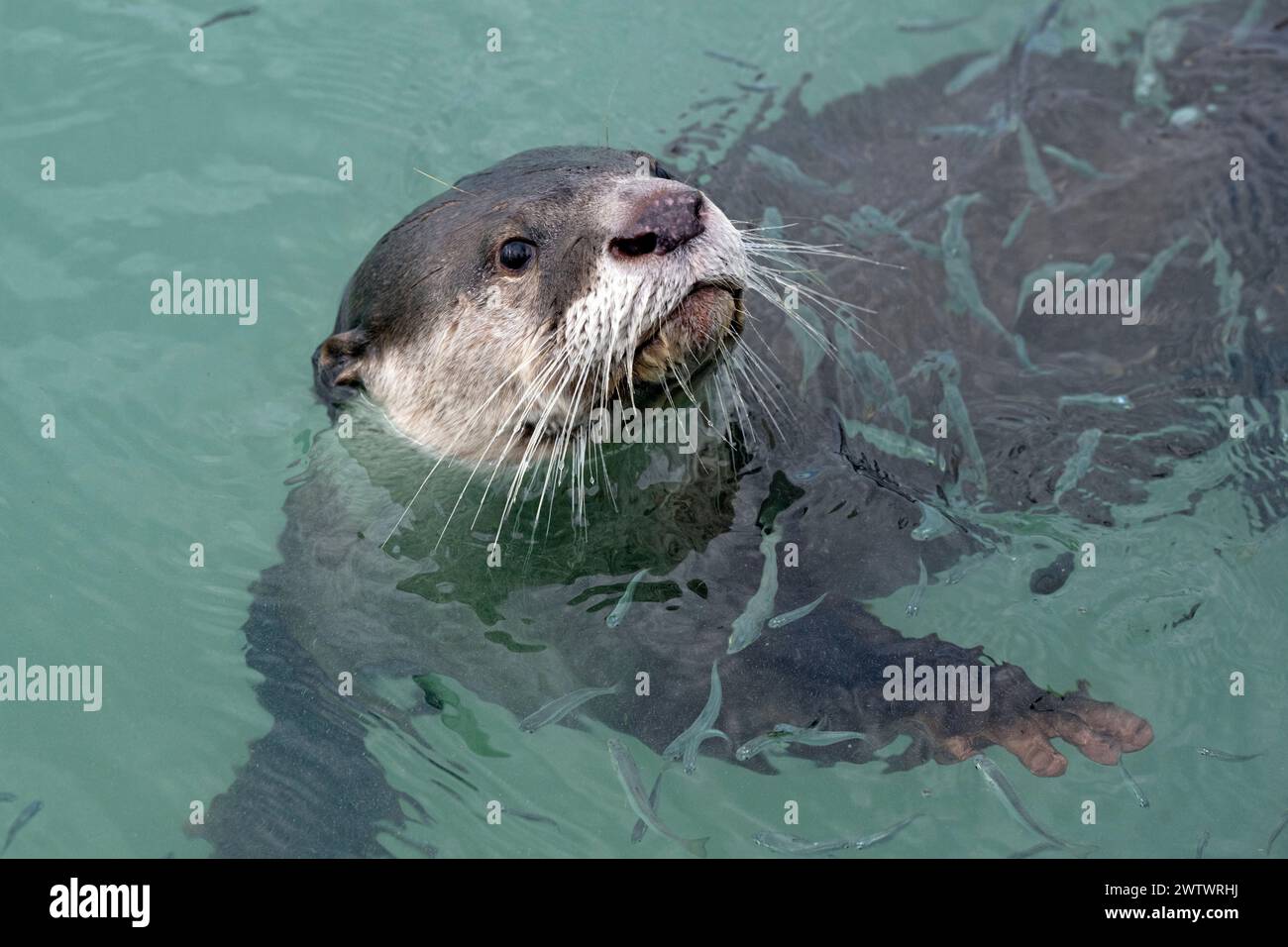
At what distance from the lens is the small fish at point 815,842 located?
15.0ft

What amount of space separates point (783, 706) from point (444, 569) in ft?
4.81

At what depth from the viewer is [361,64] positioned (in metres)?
7.33

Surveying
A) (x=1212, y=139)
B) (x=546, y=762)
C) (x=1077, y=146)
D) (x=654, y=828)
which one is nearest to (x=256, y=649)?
(x=546, y=762)

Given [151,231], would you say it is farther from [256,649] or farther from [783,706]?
[783,706]

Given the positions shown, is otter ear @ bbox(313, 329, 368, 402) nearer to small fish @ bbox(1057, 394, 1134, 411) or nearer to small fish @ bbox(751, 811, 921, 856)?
small fish @ bbox(751, 811, 921, 856)

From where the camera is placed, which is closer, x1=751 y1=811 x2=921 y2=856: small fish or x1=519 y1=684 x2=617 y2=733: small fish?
x1=751 y1=811 x2=921 y2=856: small fish

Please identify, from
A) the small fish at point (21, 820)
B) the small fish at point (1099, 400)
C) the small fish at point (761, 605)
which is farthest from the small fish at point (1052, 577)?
the small fish at point (21, 820)

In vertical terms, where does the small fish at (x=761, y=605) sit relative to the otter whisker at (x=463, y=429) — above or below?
below

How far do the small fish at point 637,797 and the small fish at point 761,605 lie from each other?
0.55m

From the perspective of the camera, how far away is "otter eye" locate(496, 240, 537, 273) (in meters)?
4.49

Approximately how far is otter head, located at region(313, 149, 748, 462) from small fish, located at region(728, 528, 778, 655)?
34.9 inches

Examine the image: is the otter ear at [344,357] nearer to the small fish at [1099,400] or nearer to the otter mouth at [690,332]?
the otter mouth at [690,332]

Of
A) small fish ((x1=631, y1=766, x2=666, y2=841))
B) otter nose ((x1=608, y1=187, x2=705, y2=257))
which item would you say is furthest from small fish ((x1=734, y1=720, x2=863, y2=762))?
otter nose ((x1=608, y1=187, x2=705, y2=257))
